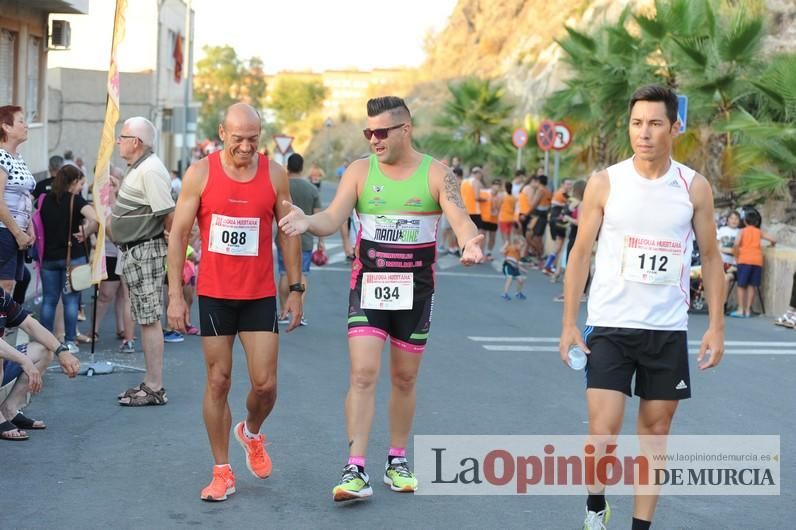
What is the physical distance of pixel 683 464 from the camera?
7.41m

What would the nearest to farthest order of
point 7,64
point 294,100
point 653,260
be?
point 653,260
point 7,64
point 294,100

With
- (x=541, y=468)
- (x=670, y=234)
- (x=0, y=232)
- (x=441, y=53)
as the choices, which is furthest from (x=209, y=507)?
(x=441, y=53)

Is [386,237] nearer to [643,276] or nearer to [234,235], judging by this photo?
[234,235]

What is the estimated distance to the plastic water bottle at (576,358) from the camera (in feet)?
17.7

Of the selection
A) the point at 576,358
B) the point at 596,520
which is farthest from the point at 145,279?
the point at 596,520

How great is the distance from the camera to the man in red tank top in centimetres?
640

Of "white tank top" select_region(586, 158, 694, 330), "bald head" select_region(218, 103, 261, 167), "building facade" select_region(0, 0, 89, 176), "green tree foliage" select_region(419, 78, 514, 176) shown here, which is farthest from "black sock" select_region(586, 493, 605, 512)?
"green tree foliage" select_region(419, 78, 514, 176)

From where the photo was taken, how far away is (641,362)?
5.40 metres

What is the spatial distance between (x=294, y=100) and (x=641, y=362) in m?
134

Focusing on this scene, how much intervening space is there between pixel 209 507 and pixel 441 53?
9596 cm

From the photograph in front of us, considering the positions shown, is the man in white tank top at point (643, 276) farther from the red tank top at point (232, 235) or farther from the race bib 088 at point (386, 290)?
the red tank top at point (232, 235)

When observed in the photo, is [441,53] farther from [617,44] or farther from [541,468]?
[541,468]

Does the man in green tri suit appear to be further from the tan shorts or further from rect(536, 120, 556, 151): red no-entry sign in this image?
rect(536, 120, 556, 151): red no-entry sign

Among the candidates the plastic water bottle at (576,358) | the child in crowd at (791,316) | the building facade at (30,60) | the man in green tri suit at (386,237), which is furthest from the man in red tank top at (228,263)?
the building facade at (30,60)
